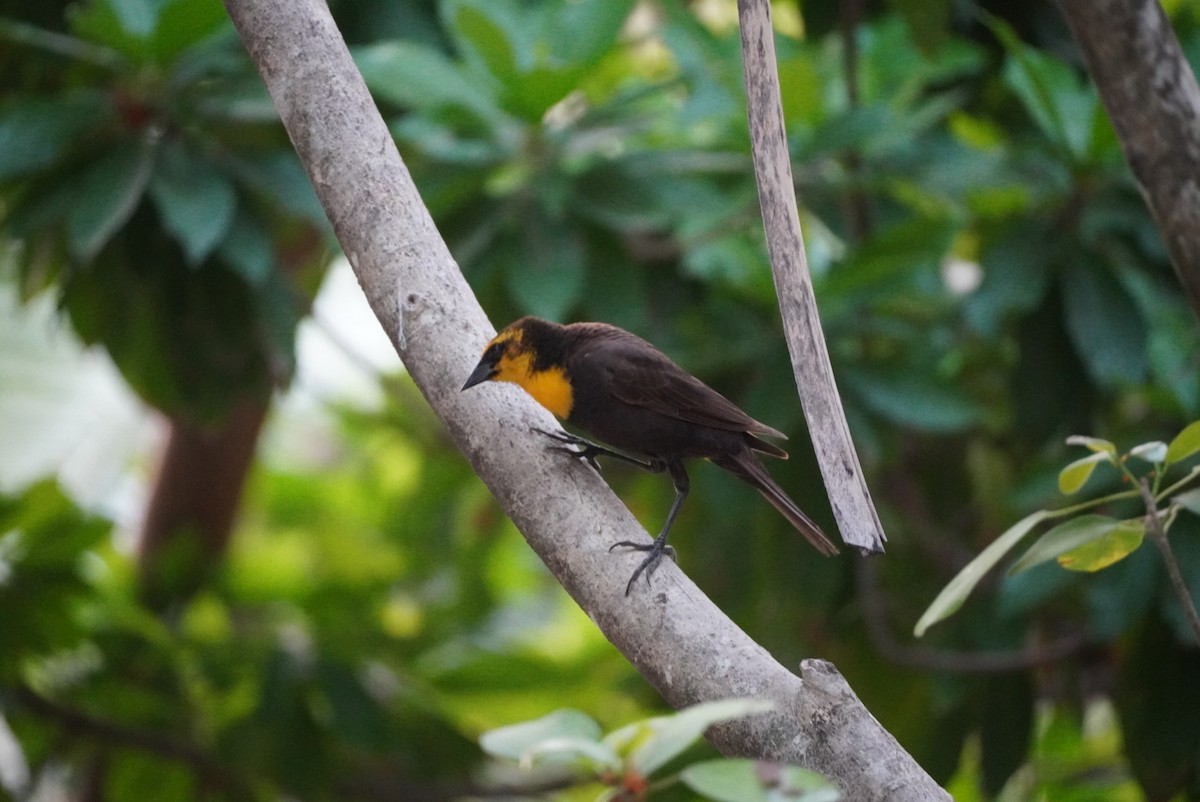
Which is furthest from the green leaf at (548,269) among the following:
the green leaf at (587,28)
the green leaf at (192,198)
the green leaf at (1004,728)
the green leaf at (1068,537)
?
the green leaf at (1004,728)

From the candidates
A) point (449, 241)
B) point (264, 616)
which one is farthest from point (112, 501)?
point (449, 241)

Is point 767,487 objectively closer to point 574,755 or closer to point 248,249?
point 574,755

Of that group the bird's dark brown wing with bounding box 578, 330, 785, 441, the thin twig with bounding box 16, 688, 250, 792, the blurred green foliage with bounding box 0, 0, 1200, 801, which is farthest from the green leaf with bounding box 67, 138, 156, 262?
the thin twig with bounding box 16, 688, 250, 792

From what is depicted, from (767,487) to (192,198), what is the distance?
5.35ft

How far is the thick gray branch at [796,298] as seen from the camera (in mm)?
1489

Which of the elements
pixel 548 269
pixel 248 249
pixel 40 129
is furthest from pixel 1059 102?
pixel 40 129

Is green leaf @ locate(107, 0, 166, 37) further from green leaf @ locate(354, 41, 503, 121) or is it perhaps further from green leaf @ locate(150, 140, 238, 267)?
green leaf @ locate(354, 41, 503, 121)

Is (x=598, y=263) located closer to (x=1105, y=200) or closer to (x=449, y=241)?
(x=449, y=241)

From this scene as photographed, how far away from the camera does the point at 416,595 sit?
4.83m

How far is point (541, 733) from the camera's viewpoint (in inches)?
43.3

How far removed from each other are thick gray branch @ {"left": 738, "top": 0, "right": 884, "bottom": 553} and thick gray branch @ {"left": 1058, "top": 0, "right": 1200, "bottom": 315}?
0.63m

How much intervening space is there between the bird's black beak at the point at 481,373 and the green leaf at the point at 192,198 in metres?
1.02

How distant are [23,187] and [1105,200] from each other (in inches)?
114

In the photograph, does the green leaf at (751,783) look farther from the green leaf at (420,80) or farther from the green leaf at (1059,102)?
the green leaf at (1059,102)
